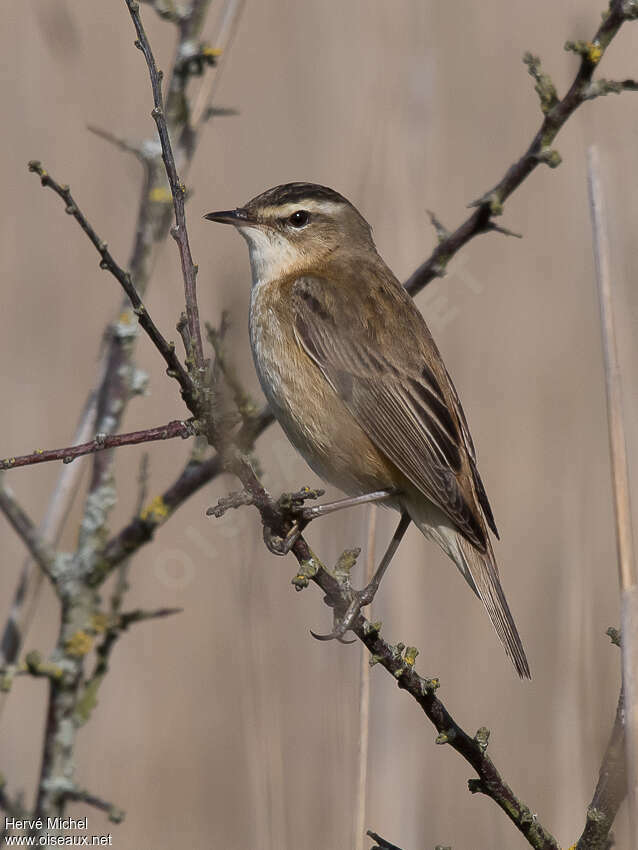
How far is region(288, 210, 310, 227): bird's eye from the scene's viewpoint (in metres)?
3.71

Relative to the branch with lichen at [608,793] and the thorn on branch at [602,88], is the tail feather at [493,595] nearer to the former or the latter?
the branch with lichen at [608,793]

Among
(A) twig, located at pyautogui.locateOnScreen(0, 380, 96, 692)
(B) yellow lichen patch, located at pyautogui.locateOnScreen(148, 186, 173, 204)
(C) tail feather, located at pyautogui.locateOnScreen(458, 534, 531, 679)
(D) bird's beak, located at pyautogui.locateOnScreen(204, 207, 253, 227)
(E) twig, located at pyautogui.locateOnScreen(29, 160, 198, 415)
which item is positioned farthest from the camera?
(D) bird's beak, located at pyautogui.locateOnScreen(204, 207, 253, 227)

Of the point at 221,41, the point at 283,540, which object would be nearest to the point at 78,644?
the point at 283,540

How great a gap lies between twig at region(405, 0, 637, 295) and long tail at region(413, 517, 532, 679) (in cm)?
71

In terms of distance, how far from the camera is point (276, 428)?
3.95m

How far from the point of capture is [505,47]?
569 centimetres

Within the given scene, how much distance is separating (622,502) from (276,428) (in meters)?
1.89

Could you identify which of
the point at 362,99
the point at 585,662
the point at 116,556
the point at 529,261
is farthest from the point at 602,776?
the point at 529,261

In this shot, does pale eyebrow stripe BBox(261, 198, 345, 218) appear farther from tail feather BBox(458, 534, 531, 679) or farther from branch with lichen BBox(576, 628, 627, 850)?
branch with lichen BBox(576, 628, 627, 850)

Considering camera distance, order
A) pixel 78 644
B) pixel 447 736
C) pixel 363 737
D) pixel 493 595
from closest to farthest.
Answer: pixel 447 736, pixel 363 737, pixel 493 595, pixel 78 644

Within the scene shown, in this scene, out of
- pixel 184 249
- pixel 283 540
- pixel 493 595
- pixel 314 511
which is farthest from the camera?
pixel 493 595

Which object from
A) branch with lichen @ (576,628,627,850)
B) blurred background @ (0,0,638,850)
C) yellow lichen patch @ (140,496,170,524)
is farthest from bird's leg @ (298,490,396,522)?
branch with lichen @ (576,628,627,850)

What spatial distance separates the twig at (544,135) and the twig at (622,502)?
202 mm

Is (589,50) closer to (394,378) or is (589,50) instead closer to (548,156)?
(548,156)
